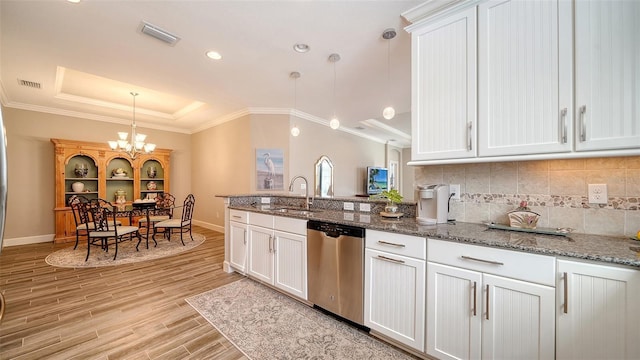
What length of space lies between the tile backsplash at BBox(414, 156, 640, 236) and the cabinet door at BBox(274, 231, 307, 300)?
1446mm

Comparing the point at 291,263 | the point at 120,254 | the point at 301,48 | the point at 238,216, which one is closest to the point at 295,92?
the point at 301,48

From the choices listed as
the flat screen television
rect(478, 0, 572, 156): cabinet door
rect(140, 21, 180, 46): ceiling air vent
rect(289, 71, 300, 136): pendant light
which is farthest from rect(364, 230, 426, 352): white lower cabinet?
the flat screen television

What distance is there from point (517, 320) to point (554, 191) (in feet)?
3.29

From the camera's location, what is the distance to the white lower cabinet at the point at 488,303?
1.48 m

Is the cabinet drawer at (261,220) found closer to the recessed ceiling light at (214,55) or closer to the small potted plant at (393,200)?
the small potted plant at (393,200)

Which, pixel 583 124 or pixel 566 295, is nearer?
pixel 566 295

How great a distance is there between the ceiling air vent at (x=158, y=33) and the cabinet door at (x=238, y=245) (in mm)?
2176

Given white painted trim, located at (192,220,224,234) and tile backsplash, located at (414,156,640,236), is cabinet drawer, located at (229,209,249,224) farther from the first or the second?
white painted trim, located at (192,220,224,234)

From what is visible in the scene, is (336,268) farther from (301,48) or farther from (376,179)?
(376,179)

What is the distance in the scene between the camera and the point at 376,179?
786 centimetres

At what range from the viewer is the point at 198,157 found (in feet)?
22.5

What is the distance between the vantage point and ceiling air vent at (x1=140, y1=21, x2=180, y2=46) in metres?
2.56

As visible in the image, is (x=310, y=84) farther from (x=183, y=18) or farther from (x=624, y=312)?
(x=624, y=312)

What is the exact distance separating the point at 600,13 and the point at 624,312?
1696mm
